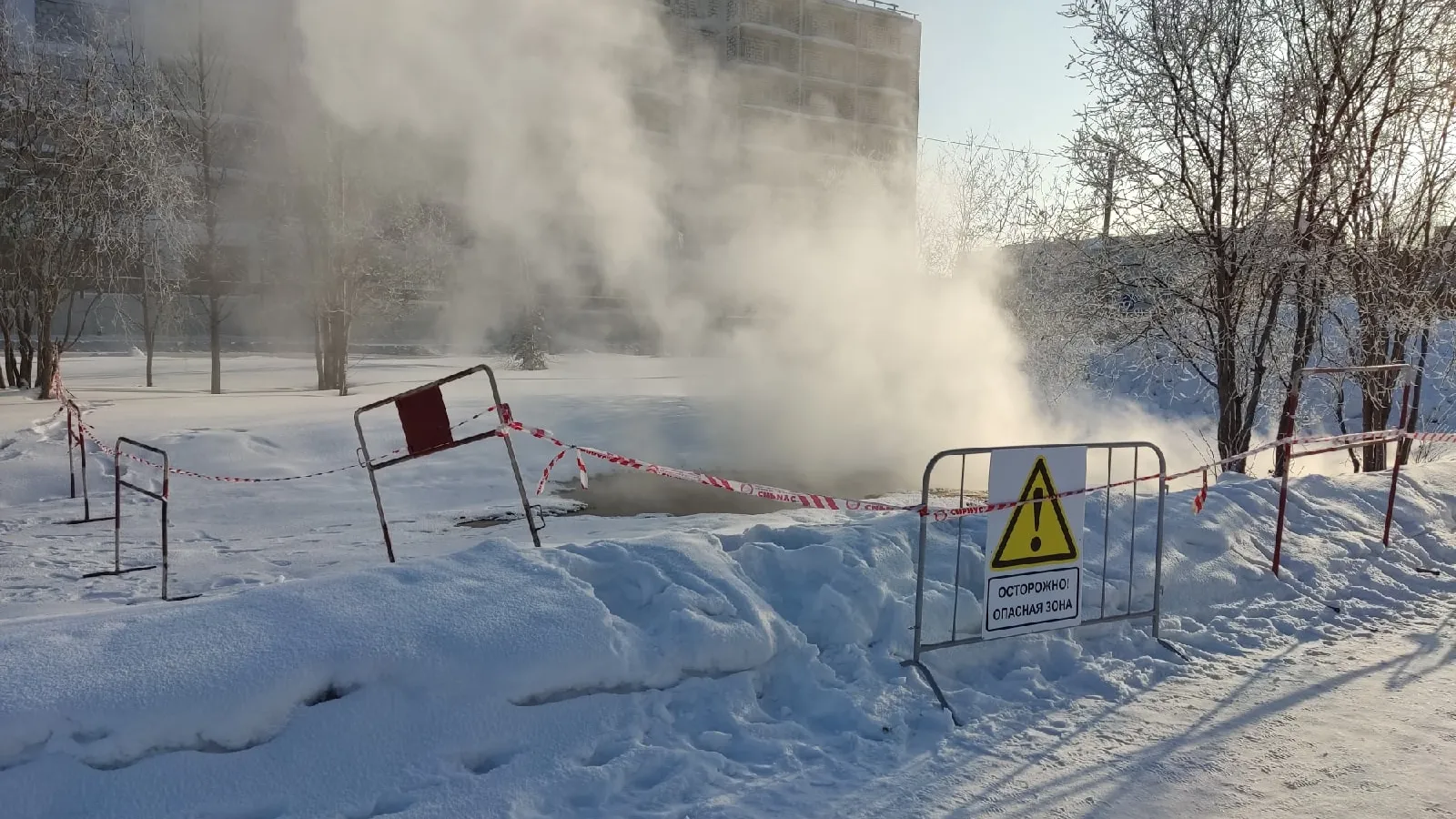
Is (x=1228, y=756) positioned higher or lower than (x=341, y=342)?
lower

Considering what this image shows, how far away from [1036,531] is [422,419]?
11.9 ft

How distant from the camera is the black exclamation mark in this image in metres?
4.07

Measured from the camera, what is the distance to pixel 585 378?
2112 centimetres

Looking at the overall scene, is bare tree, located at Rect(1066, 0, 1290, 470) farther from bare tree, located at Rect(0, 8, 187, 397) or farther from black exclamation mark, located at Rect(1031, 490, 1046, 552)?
bare tree, located at Rect(0, 8, 187, 397)

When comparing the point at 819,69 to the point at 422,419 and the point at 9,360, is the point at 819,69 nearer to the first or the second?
the point at 9,360

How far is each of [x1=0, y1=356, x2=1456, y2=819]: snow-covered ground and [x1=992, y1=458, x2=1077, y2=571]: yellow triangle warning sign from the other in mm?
477

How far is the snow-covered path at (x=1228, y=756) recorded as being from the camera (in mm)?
2881

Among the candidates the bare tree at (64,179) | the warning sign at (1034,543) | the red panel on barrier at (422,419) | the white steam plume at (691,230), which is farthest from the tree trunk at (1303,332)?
the bare tree at (64,179)

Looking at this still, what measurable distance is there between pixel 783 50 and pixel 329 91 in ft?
113

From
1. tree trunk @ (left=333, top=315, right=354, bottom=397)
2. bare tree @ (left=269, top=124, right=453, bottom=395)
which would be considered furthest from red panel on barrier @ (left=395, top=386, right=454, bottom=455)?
tree trunk @ (left=333, top=315, right=354, bottom=397)

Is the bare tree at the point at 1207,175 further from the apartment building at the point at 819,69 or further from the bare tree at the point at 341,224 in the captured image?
the apartment building at the point at 819,69

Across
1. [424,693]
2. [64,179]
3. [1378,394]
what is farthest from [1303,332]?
[64,179]

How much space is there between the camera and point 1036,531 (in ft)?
13.4

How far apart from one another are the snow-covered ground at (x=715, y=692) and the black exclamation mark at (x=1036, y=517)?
0.54 meters
